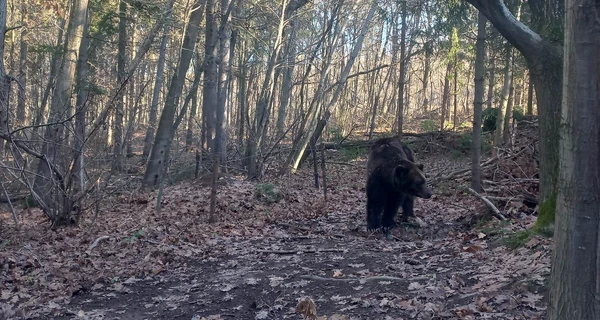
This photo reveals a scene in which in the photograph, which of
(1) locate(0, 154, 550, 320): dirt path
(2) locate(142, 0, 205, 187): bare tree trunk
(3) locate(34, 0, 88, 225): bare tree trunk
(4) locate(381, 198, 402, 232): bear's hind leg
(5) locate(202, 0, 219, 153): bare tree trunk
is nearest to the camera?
(1) locate(0, 154, 550, 320): dirt path

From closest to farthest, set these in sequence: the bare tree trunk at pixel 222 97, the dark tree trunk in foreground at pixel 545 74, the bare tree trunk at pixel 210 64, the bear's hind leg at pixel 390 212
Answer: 1. the dark tree trunk in foreground at pixel 545 74
2. the bear's hind leg at pixel 390 212
3. the bare tree trunk at pixel 210 64
4. the bare tree trunk at pixel 222 97

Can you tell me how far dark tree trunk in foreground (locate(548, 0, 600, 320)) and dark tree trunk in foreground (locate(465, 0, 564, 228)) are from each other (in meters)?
3.73

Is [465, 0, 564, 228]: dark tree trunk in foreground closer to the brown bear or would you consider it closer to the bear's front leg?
the brown bear

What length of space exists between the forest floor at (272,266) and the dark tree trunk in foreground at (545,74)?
711 mm

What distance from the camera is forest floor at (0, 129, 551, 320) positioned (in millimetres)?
6246

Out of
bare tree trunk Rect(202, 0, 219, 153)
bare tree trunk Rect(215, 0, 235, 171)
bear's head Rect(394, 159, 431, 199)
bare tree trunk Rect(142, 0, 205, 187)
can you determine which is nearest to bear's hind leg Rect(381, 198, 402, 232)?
bear's head Rect(394, 159, 431, 199)

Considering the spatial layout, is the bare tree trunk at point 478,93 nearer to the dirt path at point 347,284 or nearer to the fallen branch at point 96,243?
the dirt path at point 347,284

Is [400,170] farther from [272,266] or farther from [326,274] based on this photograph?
[326,274]

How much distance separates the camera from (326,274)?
7.70 m

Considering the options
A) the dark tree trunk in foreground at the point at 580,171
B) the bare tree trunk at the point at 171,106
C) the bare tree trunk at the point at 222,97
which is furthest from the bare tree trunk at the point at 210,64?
the dark tree trunk in foreground at the point at 580,171

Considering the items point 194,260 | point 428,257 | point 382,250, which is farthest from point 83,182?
point 428,257

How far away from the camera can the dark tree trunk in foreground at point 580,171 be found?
12.1ft

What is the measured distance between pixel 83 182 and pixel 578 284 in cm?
955

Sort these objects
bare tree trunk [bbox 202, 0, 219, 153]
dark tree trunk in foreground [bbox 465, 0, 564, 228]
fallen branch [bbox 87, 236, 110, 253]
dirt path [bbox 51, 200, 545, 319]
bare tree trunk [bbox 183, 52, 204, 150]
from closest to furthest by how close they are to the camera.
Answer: dirt path [bbox 51, 200, 545, 319] < dark tree trunk in foreground [bbox 465, 0, 564, 228] < fallen branch [bbox 87, 236, 110, 253] < bare tree trunk [bbox 183, 52, 204, 150] < bare tree trunk [bbox 202, 0, 219, 153]
